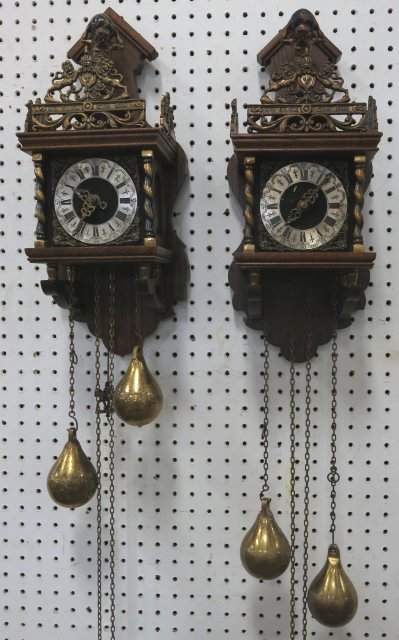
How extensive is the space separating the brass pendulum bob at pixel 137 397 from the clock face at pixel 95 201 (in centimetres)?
32

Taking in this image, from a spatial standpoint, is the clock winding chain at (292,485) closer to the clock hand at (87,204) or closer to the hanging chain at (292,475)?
the hanging chain at (292,475)

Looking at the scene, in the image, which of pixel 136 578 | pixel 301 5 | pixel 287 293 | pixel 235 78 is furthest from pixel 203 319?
pixel 301 5

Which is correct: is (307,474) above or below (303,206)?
below

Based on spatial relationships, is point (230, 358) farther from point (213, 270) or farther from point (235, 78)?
point (235, 78)

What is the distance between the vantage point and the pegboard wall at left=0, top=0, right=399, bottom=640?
1432mm

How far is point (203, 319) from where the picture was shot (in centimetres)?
147

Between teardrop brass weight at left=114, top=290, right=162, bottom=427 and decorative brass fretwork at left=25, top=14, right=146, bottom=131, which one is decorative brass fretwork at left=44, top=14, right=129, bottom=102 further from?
teardrop brass weight at left=114, top=290, right=162, bottom=427

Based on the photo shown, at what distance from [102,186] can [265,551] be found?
3.02 ft

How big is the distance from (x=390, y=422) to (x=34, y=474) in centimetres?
98

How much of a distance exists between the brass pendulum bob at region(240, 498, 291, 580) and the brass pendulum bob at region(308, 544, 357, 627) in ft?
0.34

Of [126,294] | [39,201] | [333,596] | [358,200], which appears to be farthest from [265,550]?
[39,201]

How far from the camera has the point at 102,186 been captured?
1258 millimetres

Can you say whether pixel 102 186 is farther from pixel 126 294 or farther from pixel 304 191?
pixel 304 191

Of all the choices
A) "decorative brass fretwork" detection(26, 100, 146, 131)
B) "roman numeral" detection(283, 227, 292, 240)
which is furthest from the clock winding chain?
"decorative brass fretwork" detection(26, 100, 146, 131)
